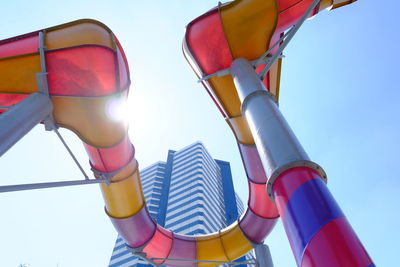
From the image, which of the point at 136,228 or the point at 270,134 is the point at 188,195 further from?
the point at 270,134

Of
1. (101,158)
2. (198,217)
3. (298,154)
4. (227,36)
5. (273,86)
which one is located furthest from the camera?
(198,217)

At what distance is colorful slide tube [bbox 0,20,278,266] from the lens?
13.5 feet

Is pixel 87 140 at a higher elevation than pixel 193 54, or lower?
lower

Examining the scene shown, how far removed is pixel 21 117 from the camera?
3371 millimetres

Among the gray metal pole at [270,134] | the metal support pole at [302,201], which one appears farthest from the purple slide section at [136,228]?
the metal support pole at [302,201]

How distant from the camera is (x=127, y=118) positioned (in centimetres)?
525

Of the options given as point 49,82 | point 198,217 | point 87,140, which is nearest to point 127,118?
point 87,140

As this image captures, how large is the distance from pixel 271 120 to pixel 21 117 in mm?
2865

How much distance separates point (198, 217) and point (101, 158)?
46.3 metres

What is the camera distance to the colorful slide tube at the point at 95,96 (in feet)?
13.5

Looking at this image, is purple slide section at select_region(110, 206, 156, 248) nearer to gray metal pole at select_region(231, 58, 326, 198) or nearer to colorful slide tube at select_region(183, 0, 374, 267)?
colorful slide tube at select_region(183, 0, 374, 267)

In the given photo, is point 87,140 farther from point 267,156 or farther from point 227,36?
point 267,156

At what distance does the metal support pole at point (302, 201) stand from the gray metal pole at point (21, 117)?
2597mm

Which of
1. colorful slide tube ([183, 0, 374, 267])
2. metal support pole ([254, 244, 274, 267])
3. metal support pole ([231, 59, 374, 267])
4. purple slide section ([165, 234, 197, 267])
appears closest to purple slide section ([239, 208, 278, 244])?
metal support pole ([254, 244, 274, 267])
